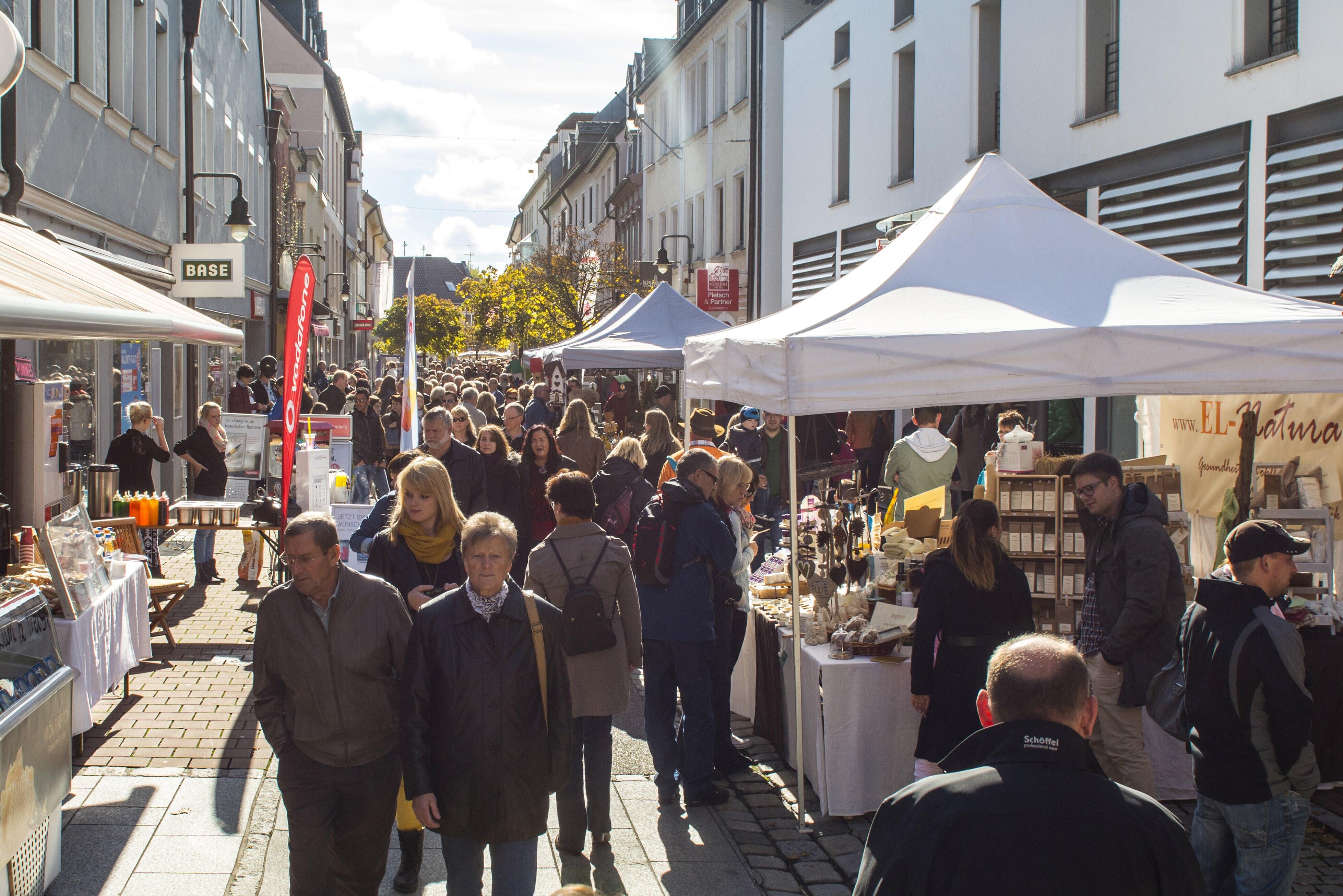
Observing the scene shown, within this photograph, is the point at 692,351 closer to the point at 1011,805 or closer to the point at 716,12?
the point at 1011,805

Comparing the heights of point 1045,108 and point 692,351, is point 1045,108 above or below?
above

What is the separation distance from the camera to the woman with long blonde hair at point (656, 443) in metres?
10.1

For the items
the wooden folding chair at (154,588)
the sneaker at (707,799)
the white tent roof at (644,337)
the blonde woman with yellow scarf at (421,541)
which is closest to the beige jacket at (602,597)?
the blonde woman with yellow scarf at (421,541)

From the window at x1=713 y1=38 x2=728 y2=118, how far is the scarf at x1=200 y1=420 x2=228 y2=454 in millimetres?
18834

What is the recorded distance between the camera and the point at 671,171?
33.4 metres

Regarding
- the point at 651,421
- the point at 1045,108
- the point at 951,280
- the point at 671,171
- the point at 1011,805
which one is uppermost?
the point at 671,171

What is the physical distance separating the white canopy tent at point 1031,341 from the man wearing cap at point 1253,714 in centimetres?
135

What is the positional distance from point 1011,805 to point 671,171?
32.4 metres

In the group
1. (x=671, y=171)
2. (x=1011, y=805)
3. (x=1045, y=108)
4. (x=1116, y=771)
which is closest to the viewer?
(x=1011, y=805)

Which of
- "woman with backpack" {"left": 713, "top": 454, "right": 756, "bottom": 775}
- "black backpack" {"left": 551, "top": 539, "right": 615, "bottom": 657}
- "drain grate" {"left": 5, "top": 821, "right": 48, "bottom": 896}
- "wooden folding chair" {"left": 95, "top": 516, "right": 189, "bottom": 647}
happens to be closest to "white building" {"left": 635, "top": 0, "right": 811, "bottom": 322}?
"wooden folding chair" {"left": 95, "top": 516, "right": 189, "bottom": 647}

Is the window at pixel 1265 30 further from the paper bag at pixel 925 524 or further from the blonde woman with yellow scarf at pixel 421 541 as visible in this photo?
the blonde woman with yellow scarf at pixel 421 541

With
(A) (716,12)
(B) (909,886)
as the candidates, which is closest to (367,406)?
(B) (909,886)

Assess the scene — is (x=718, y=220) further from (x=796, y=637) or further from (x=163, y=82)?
(x=796, y=637)

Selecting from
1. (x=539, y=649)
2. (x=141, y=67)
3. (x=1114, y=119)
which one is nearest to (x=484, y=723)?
(x=539, y=649)
